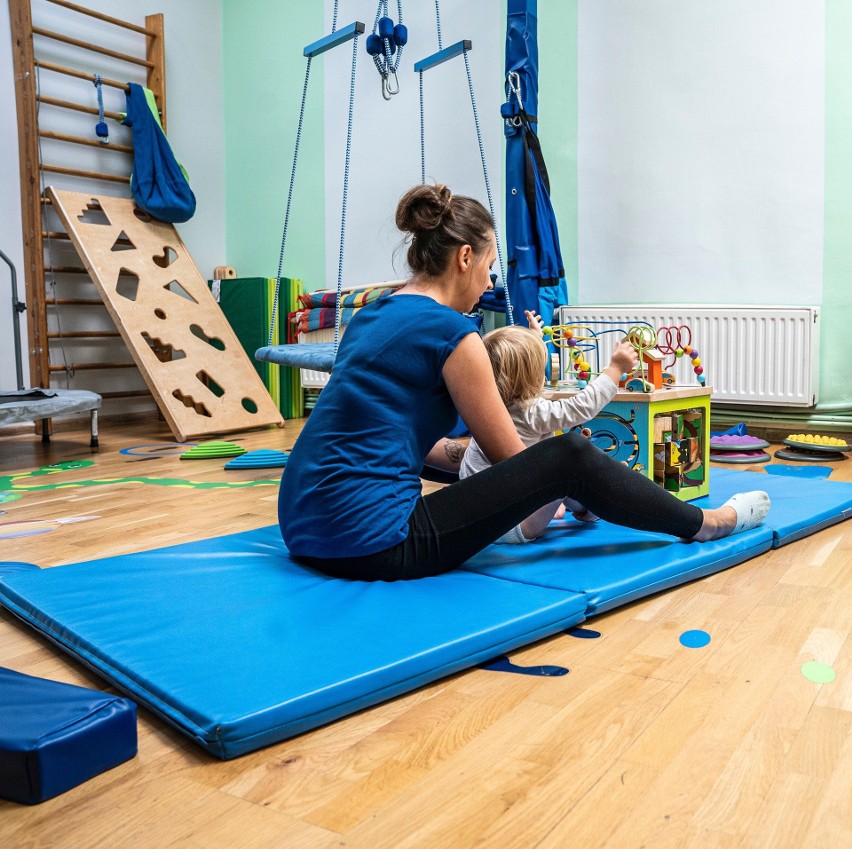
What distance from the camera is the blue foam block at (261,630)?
130 cm

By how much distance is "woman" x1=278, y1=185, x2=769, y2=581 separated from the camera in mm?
1767

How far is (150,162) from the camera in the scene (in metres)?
5.28

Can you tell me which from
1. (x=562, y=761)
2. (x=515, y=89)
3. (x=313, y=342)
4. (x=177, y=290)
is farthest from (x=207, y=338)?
(x=562, y=761)

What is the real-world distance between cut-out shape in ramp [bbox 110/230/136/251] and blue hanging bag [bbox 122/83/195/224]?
204 millimetres

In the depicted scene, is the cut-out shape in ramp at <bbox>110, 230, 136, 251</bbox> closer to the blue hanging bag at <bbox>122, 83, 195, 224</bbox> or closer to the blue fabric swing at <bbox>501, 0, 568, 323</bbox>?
the blue hanging bag at <bbox>122, 83, 195, 224</bbox>

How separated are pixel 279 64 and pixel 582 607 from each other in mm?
5011

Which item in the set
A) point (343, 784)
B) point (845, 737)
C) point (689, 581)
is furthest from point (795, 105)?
point (343, 784)

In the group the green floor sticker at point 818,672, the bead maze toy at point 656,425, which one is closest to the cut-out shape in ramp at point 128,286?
the bead maze toy at point 656,425

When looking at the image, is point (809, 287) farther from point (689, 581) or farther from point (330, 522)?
point (330, 522)

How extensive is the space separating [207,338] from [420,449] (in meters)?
3.71

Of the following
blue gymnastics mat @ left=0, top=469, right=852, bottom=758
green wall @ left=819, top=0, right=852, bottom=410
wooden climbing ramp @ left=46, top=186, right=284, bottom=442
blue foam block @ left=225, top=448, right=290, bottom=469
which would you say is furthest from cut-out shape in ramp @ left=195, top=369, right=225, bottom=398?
green wall @ left=819, top=0, right=852, bottom=410

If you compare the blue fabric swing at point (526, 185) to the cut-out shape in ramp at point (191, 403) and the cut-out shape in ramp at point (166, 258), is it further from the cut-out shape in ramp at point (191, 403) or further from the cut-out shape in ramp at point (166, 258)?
the cut-out shape in ramp at point (166, 258)

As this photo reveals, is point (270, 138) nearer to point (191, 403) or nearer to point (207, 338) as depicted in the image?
point (207, 338)

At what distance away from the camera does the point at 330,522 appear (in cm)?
178
